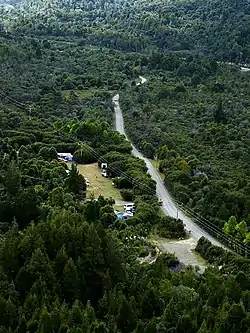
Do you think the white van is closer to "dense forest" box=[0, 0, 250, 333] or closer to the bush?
"dense forest" box=[0, 0, 250, 333]

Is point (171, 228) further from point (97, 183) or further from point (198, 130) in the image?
point (198, 130)

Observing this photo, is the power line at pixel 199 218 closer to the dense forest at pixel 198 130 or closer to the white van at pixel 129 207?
the dense forest at pixel 198 130

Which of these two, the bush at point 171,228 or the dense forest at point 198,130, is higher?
the dense forest at point 198,130

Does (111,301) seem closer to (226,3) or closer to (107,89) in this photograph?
(107,89)

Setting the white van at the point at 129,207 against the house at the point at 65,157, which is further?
the house at the point at 65,157

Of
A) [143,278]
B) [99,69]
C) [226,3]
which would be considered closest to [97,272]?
[143,278]

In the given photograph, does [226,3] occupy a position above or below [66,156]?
above

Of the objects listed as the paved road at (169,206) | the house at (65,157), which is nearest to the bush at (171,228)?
the paved road at (169,206)
